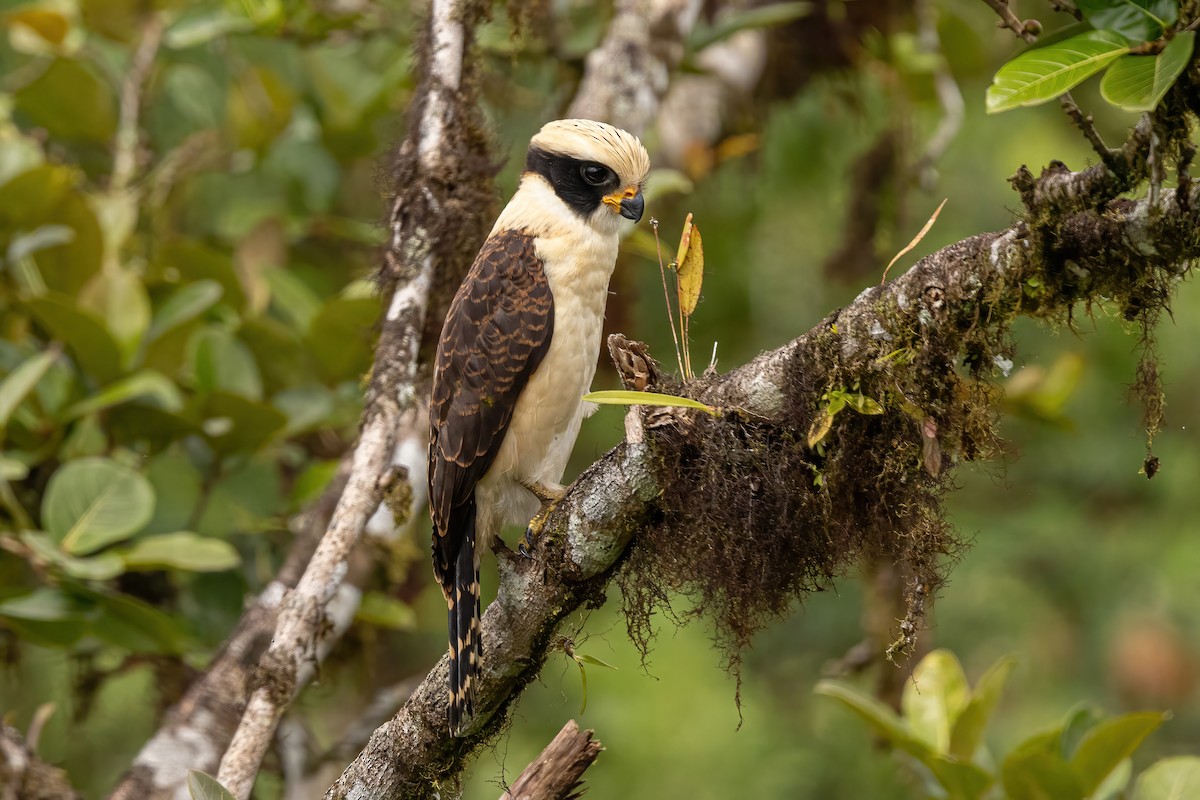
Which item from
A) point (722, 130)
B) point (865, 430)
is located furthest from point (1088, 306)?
point (722, 130)

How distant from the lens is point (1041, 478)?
7.17 metres

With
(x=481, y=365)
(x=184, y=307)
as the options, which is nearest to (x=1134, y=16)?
(x=481, y=365)

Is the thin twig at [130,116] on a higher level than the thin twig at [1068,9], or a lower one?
lower

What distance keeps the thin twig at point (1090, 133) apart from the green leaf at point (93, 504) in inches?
113

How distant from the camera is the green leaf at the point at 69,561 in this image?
3654mm

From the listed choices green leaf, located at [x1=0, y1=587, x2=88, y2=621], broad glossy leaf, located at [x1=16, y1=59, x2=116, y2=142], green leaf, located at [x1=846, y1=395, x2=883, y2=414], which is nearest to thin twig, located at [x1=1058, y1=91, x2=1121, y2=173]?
green leaf, located at [x1=846, y1=395, x2=883, y2=414]

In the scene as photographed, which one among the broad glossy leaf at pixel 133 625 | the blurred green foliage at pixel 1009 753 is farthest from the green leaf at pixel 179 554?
the blurred green foliage at pixel 1009 753

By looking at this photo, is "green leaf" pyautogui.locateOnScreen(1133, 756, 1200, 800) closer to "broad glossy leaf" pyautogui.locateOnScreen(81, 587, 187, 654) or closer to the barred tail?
the barred tail

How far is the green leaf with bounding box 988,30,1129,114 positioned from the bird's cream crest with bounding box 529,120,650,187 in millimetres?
1455

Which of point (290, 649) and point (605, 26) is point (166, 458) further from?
point (605, 26)

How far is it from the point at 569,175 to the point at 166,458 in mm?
1916

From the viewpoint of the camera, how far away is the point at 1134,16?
74.7 inches

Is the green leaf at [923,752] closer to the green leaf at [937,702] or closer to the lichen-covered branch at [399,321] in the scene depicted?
the green leaf at [937,702]

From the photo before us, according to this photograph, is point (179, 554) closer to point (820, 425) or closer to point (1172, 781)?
point (820, 425)
